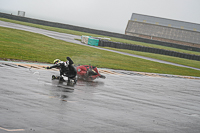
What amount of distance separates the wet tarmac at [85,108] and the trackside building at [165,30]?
6914cm

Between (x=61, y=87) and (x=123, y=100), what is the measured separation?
2.91 metres

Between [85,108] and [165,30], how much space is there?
78.1 meters

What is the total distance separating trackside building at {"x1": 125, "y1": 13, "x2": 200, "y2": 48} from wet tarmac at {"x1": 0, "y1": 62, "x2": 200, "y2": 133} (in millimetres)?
69142

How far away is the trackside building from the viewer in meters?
83.5

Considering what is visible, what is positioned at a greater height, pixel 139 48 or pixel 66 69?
pixel 66 69

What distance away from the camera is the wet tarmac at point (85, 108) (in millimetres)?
8328

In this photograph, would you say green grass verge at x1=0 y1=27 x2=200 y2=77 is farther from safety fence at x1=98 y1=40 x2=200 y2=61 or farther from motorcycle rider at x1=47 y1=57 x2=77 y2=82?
safety fence at x1=98 y1=40 x2=200 y2=61

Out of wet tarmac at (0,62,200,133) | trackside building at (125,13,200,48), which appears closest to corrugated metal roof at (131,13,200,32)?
trackside building at (125,13,200,48)

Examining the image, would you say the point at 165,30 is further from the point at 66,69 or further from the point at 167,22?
the point at 66,69

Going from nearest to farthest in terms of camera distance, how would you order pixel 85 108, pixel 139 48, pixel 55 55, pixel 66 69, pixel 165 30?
pixel 85 108
pixel 66 69
pixel 55 55
pixel 139 48
pixel 165 30

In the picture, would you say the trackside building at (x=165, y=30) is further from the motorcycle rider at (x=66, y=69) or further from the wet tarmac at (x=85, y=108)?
the motorcycle rider at (x=66, y=69)

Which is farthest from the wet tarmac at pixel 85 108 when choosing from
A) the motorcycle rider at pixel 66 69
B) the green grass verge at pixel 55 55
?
the green grass verge at pixel 55 55

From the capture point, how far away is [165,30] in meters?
85.7

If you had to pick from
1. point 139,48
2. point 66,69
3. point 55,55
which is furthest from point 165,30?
point 66,69
